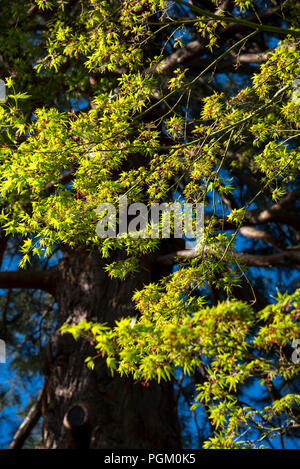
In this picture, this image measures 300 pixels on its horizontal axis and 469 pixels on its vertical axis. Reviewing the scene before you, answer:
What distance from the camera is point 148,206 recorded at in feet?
13.8

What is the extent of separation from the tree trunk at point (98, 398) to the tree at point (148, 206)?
0.05 ft

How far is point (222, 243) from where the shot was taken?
379 cm

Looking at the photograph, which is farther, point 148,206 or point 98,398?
point 98,398

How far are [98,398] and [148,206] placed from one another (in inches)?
88.8

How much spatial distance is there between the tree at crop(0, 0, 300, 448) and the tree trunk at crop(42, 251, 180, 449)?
1 cm

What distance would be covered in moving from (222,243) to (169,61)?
336cm

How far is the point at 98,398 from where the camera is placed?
5414mm

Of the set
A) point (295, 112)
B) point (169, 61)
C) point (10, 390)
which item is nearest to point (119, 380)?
point (295, 112)

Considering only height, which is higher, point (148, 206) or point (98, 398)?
point (148, 206)

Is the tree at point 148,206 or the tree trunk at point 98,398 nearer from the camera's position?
the tree at point 148,206

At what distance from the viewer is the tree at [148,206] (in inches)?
106
